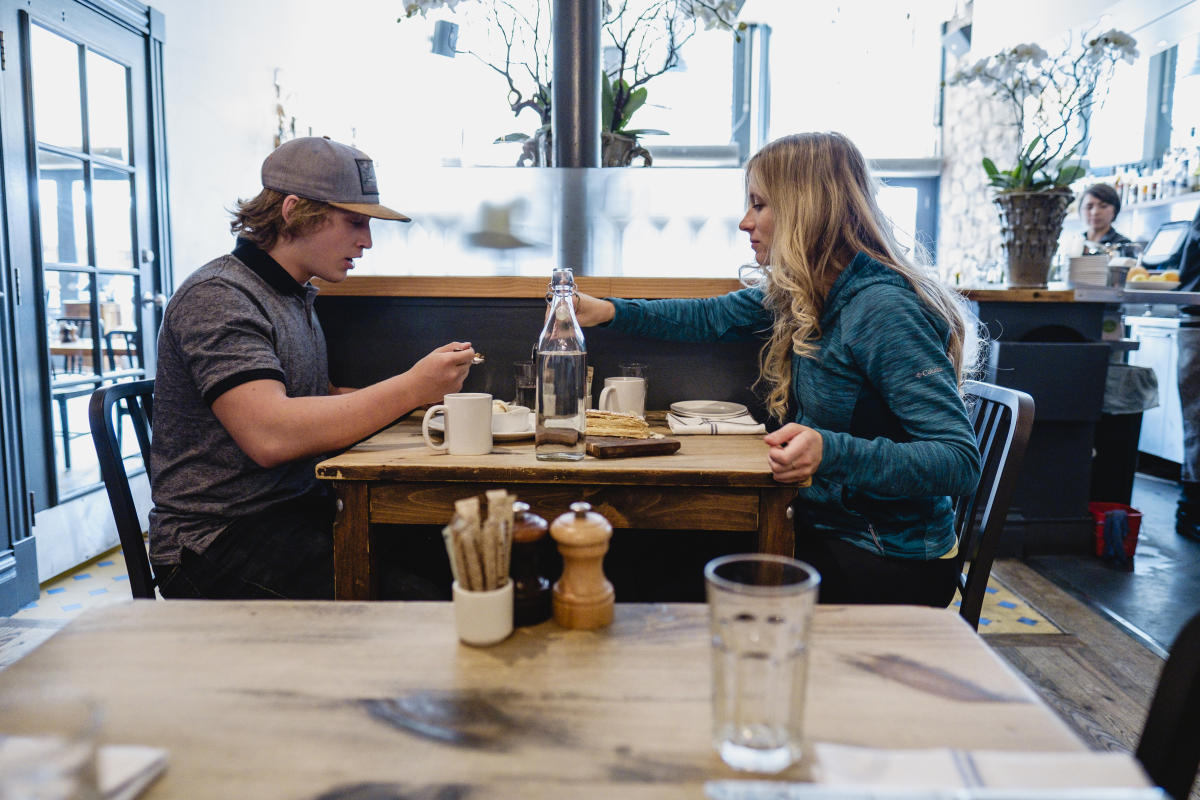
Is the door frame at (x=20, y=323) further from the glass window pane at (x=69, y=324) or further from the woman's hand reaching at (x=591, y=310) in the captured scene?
the woman's hand reaching at (x=591, y=310)

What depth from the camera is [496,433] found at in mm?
1513

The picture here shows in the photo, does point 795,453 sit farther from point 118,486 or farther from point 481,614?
point 118,486

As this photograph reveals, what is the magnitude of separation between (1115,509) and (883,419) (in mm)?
2352

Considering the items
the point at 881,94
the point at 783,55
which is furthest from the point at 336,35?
the point at 881,94

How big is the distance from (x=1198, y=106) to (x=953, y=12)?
2.64 meters

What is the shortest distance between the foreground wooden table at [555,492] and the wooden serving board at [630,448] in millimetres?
15

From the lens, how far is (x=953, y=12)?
3.66 m

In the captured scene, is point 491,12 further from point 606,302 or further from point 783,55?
point 783,55

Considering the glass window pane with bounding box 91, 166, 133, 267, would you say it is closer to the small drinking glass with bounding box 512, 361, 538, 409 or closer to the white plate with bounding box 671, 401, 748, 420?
the small drinking glass with bounding box 512, 361, 538, 409

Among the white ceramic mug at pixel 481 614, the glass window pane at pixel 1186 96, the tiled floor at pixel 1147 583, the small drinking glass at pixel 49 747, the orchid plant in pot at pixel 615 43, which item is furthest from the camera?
the glass window pane at pixel 1186 96

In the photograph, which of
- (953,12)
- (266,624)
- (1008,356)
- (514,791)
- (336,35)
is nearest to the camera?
(514,791)

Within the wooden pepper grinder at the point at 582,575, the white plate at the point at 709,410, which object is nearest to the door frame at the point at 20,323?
the white plate at the point at 709,410

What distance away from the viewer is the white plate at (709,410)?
5.66 ft

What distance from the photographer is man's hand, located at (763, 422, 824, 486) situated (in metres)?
1.26
